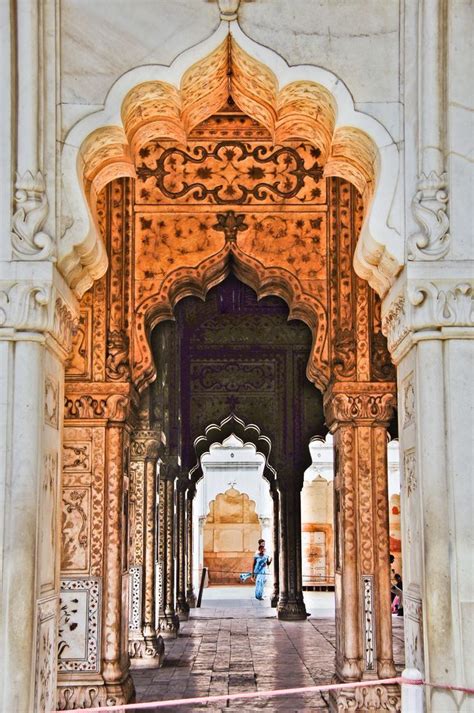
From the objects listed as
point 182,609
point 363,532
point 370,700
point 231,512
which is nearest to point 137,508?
point 363,532

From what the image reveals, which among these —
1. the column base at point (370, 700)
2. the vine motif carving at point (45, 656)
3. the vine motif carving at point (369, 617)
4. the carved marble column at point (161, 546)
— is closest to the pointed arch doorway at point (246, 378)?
the carved marble column at point (161, 546)

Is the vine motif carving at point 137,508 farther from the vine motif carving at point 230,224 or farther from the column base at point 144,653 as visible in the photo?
the vine motif carving at point 230,224

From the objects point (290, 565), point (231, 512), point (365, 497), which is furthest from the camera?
point (231, 512)

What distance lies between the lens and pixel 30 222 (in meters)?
4.07

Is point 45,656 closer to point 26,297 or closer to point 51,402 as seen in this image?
point 51,402

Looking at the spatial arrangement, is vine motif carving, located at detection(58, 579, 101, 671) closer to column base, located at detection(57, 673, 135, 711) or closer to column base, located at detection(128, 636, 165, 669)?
column base, located at detection(57, 673, 135, 711)

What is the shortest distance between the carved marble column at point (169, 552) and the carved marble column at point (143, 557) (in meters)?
1.78

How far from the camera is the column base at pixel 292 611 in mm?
14692

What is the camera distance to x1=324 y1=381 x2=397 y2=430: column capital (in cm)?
725

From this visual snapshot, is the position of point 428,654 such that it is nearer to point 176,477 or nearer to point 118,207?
point 118,207

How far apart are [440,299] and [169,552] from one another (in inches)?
351

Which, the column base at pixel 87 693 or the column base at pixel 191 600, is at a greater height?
the column base at pixel 87 693

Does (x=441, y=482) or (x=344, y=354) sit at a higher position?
(x=344, y=354)

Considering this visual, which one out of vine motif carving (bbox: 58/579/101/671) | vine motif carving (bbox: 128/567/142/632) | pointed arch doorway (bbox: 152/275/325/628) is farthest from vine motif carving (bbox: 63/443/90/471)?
pointed arch doorway (bbox: 152/275/325/628)
